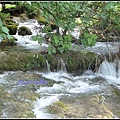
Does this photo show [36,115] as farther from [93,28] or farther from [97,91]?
[93,28]

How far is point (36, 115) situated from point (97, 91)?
1.80 metres

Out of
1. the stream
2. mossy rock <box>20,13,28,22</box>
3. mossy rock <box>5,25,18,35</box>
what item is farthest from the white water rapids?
mossy rock <box>20,13,28,22</box>

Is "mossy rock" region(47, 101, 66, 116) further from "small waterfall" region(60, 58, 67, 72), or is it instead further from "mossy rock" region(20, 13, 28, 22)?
"mossy rock" region(20, 13, 28, 22)

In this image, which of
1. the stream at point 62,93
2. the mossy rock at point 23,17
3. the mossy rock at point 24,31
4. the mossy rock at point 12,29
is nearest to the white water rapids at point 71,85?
the stream at point 62,93

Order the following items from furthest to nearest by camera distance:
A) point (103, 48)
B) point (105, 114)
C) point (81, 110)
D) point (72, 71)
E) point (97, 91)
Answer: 1. point (103, 48)
2. point (72, 71)
3. point (97, 91)
4. point (81, 110)
5. point (105, 114)

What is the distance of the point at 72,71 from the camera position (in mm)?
6152

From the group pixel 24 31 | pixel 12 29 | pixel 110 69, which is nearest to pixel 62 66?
pixel 110 69

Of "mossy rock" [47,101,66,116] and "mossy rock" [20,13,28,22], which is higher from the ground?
"mossy rock" [20,13,28,22]

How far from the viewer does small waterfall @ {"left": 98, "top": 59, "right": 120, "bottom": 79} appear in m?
6.28

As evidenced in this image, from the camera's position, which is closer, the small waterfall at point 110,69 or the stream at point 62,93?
the stream at point 62,93

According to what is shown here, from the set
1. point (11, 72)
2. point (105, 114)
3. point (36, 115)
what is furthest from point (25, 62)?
point (105, 114)

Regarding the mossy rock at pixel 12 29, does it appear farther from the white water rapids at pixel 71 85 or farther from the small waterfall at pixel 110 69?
the small waterfall at pixel 110 69

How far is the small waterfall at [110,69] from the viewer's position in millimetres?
6277

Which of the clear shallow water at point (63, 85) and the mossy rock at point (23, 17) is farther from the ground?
the mossy rock at point (23, 17)
